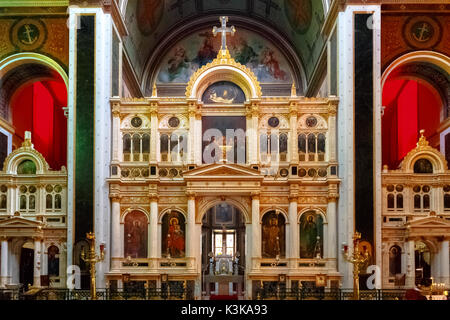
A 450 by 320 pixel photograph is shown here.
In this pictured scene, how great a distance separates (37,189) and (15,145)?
18.3 feet

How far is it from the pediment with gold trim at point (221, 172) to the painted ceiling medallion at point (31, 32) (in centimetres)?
1029

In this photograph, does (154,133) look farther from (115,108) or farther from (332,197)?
(332,197)

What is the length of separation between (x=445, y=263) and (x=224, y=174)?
37.1 feet

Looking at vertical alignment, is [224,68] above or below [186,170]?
above

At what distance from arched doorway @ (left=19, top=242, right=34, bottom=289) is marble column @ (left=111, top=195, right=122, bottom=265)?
539 cm

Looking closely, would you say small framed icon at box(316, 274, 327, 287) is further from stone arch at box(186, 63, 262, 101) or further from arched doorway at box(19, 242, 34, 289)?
arched doorway at box(19, 242, 34, 289)

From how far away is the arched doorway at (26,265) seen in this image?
3344 centimetres

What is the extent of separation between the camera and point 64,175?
1230 inches

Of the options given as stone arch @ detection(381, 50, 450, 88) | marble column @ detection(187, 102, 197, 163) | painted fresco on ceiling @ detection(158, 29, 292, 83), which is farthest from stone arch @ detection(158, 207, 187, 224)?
painted fresco on ceiling @ detection(158, 29, 292, 83)

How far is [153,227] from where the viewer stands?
31.7 metres

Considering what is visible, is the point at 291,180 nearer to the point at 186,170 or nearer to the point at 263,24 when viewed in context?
the point at 186,170

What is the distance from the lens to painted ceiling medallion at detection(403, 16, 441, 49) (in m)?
32.2

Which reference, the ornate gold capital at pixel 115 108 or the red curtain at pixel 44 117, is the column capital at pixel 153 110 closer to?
the ornate gold capital at pixel 115 108
